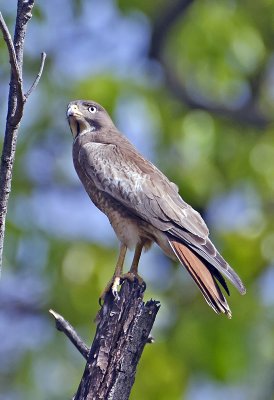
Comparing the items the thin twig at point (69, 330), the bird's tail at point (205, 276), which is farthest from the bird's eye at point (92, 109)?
the thin twig at point (69, 330)

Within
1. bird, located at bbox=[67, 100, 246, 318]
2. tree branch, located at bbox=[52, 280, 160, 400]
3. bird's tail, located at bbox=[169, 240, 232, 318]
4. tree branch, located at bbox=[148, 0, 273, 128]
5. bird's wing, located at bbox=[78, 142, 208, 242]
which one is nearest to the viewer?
tree branch, located at bbox=[52, 280, 160, 400]

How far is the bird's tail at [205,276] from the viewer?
4891mm

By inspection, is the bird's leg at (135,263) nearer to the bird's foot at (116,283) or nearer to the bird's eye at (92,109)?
the bird's foot at (116,283)

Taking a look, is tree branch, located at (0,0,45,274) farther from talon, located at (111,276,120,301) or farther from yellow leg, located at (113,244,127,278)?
yellow leg, located at (113,244,127,278)

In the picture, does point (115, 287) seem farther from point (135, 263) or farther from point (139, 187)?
point (139, 187)

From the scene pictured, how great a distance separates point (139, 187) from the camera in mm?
5707

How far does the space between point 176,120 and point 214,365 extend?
88.8 inches

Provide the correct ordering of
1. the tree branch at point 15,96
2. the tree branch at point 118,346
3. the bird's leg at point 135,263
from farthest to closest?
the bird's leg at point 135,263, the tree branch at point 118,346, the tree branch at point 15,96

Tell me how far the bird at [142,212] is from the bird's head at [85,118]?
0.55ft

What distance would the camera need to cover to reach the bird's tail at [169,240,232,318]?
489 cm

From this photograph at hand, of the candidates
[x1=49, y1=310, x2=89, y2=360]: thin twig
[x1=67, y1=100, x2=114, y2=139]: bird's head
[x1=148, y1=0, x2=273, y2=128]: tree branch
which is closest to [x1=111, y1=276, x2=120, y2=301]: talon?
[x1=49, y1=310, x2=89, y2=360]: thin twig

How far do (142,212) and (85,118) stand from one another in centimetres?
111

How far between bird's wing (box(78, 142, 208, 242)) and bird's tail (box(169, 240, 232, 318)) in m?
0.10

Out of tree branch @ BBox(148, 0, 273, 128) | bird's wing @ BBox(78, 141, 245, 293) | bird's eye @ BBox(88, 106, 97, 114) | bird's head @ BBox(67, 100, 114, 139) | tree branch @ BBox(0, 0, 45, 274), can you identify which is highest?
tree branch @ BBox(148, 0, 273, 128)
